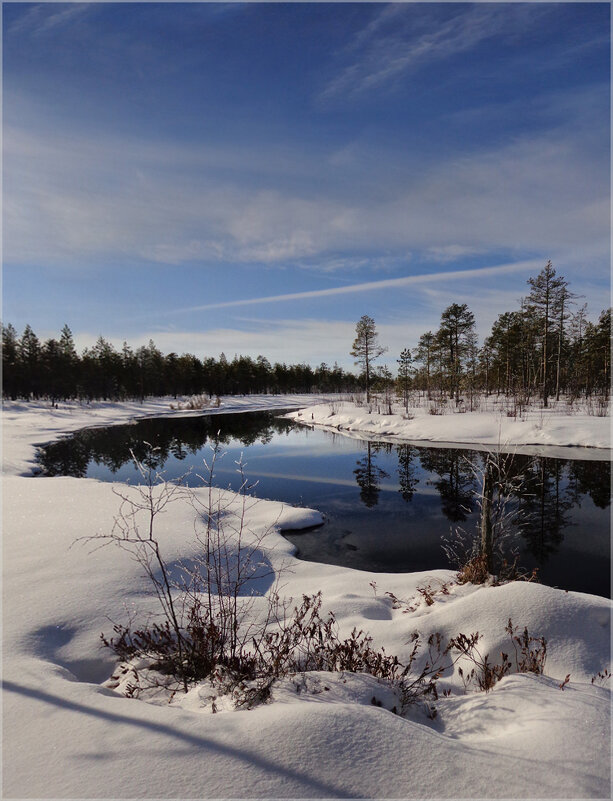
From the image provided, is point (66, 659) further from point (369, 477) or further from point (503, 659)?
point (369, 477)

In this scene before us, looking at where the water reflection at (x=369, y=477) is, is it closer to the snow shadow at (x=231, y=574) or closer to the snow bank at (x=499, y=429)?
the snow bank at (x=499, y=429)

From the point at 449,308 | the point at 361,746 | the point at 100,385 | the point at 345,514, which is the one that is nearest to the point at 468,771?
the point at 361,746

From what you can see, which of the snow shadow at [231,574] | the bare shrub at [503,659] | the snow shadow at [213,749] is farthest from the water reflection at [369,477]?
the snow shadow at [213,749]

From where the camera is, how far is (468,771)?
2.13 meters

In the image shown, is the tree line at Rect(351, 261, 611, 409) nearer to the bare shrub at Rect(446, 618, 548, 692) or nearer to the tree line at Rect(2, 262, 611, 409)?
the tree line at Rect(2, 262, 611, 409)

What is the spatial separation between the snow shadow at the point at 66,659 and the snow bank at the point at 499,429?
1386cm

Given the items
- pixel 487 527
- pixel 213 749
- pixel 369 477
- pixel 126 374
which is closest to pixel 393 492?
pixel 369 477

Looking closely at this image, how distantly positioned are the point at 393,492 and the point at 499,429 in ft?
23.8

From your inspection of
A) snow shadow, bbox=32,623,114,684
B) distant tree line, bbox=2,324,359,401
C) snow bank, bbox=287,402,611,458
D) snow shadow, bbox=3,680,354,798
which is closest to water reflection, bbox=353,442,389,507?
snow bank, bbox=287,402,611,458

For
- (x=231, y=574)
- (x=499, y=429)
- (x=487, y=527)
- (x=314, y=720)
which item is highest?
(x=499, y=429)

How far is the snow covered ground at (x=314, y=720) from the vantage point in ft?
6.62

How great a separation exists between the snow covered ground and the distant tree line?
185 ft

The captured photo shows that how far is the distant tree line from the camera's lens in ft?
183

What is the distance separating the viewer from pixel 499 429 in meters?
16.6
